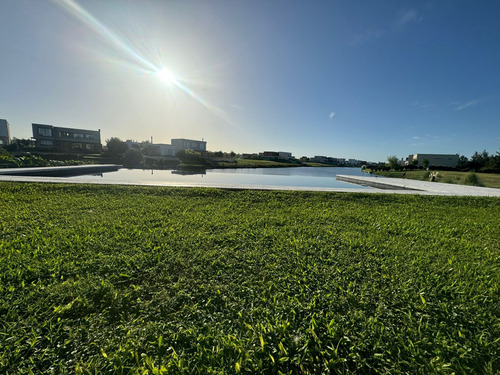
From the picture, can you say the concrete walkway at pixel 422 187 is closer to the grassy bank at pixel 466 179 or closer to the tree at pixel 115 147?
the grassy bank at pixel 466 179

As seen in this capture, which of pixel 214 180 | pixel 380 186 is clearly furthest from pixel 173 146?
pixel 380 186

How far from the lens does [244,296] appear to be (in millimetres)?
2047

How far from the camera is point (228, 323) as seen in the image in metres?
1.72

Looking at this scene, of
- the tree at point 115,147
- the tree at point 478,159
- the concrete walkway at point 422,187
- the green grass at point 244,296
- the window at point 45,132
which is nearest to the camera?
the green grass at point 244,296

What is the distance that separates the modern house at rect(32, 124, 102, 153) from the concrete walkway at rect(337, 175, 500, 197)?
42742 mm

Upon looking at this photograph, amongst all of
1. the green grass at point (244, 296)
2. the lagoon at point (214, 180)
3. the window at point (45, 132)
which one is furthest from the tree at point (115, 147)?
the green grass at point (244, 296)

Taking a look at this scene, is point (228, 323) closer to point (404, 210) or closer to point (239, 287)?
point (239, 287)

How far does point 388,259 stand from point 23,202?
834 cm

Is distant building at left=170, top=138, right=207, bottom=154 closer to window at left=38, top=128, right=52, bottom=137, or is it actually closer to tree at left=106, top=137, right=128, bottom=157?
tree at left=106, top=137, right=128, bottom=157

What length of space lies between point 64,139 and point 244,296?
46.6 metres

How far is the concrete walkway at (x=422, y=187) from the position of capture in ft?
25.8

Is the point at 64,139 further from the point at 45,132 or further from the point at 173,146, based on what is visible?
the point at 173,146

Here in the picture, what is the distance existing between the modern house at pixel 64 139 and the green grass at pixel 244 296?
41.1 metres

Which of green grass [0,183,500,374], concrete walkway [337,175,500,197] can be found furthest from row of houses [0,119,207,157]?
green grass [0,183,500,374]
